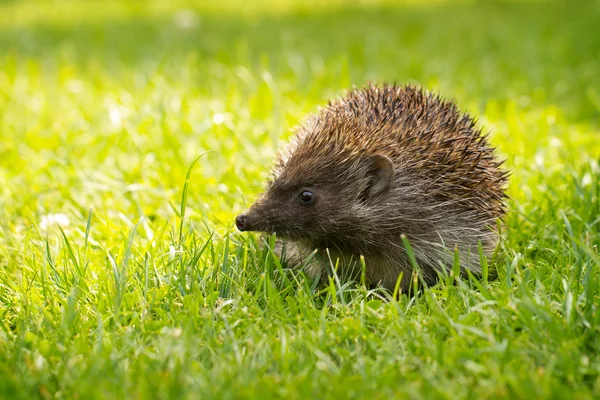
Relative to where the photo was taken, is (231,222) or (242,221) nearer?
(242,221)

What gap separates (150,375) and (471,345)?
136cm

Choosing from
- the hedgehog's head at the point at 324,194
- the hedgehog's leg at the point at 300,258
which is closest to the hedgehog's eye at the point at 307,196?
the hedgehog's head at the point at 324,194

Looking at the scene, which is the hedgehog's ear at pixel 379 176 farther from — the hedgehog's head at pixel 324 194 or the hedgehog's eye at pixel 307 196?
the hedgehog's eye at pixel 307 196

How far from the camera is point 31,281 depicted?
12.8 ft

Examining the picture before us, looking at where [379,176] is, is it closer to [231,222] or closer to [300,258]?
[300,258]

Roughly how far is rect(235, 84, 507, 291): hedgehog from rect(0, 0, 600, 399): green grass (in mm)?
212

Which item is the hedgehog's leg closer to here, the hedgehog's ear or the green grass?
the green grass

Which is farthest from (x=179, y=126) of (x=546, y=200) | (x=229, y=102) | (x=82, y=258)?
(x=546, y=200)

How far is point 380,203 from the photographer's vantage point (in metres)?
4.23

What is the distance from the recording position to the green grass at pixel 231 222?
3.12 m

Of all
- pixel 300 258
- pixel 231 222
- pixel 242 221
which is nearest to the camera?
pixel 242 221

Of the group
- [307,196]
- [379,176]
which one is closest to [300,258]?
[307,196]

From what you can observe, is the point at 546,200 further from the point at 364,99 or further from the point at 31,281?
the point at 31,281

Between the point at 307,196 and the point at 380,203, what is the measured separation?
0.41m
